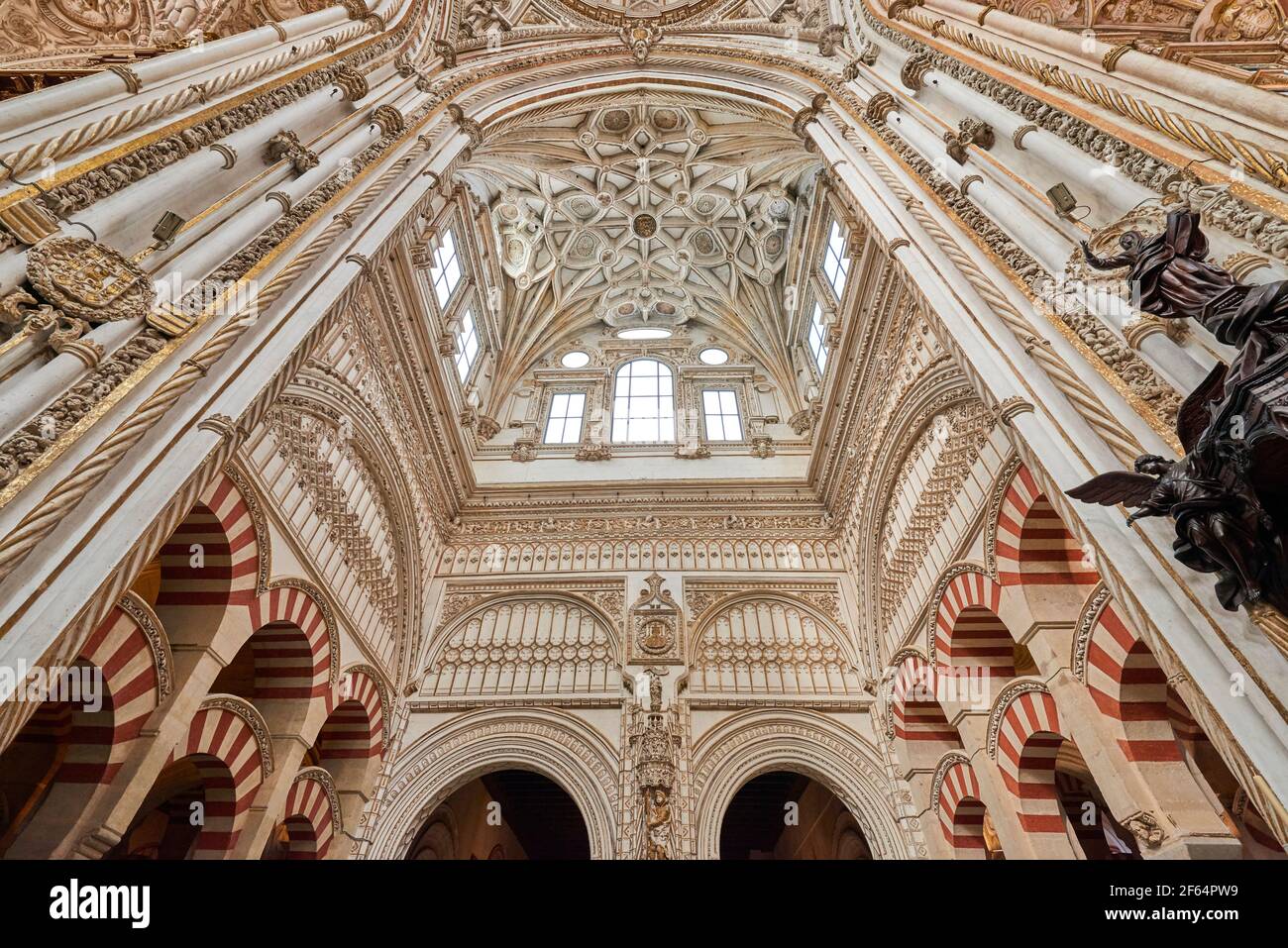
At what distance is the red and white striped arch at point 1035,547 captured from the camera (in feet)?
18.6

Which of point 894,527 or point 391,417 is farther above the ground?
point 391,417

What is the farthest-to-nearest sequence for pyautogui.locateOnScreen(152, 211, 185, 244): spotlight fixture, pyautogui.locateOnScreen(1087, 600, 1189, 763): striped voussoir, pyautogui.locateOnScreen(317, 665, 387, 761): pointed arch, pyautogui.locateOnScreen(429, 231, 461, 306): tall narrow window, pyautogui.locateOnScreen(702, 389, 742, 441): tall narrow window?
pyautogui.locateOnScreen(702, 389, 742, 441): tall narrow window, pyautogui.locateOnScreen(429, 231, 461, 306): tall narrow window, pyautogui.locateOnScreen(317, 665, 387, 761): pointed arch, pyautogui.locateOnScreen(1087, 600, 1189, 763): striped voussoir, pyautogui.locateOnScreen(152, 211, 185, 244): spotlight fixture

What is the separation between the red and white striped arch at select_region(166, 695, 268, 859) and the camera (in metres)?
5.59

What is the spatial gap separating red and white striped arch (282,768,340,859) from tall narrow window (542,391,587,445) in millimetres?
7039

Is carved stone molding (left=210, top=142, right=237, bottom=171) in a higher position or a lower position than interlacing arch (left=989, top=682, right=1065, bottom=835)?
higher

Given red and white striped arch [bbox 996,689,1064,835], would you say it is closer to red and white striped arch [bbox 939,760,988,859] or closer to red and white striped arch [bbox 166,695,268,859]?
red and white striped arch [bbox 939,760,988,859]

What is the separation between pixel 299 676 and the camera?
683cm

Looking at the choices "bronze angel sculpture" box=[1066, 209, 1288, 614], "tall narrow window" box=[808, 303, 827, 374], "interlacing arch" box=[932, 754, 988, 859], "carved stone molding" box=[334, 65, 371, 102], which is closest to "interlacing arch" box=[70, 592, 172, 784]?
"carved stone molding" box=[334, 65, 371, 102]

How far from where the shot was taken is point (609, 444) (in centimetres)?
1177

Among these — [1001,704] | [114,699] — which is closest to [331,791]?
[114,699]

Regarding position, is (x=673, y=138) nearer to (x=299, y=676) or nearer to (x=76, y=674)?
(x=299, y=676)

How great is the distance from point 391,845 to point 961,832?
6.60 m

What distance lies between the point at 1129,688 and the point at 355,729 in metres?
8.29

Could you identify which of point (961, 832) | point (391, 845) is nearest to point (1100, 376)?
point (961, 832)
